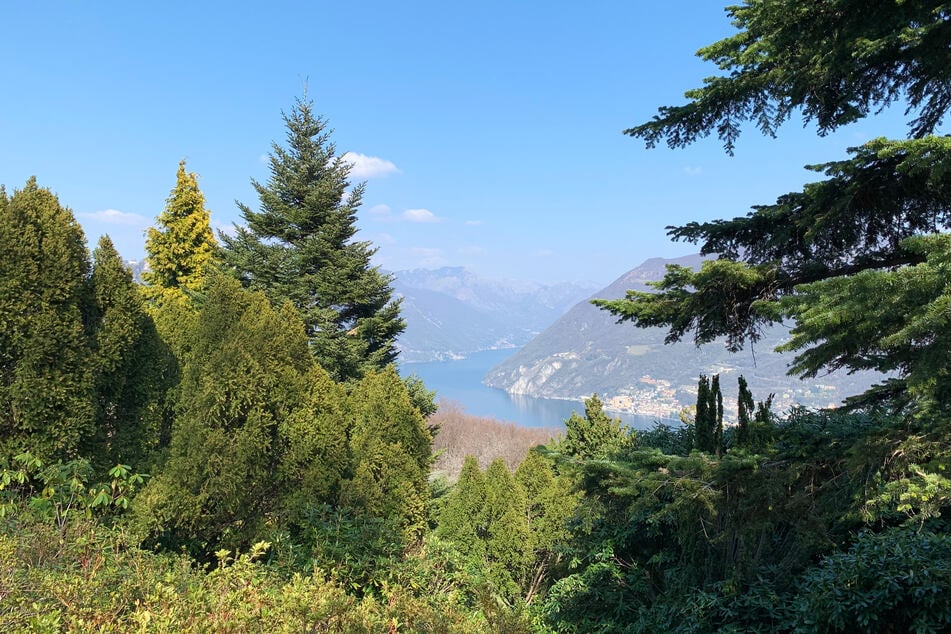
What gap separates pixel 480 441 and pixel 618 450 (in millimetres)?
40871

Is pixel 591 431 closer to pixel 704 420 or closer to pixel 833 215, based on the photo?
pixel 704 420

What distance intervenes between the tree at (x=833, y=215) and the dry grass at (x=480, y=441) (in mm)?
35083

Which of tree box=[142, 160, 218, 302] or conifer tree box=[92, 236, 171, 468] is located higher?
tree box=[142, 160, 218, 302]

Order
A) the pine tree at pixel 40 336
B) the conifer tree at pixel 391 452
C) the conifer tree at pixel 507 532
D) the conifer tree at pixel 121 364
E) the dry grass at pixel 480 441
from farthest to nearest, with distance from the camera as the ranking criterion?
the dry grass at pixel 480 441 < the conifer tree at pixel 507 532 < the conifer tree at pixel 391 452 < the conifer tree at pixel 121 364 < the pine tree at pixel 40 336

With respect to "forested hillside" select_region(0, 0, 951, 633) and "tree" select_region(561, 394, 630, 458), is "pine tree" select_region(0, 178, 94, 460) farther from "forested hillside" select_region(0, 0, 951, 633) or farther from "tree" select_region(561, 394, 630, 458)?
"tree" select_region(561, 394, 630, 458)

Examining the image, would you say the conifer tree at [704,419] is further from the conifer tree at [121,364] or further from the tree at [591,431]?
the tree at [591,431]

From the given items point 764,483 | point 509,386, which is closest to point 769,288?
point 764,483

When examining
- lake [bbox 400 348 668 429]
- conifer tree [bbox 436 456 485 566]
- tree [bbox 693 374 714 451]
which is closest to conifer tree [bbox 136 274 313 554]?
tree [bbox 693 374 714 451]

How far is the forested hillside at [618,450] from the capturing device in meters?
2.98

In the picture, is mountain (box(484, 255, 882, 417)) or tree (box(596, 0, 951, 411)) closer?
tree (box(596, 0, 951, 411))

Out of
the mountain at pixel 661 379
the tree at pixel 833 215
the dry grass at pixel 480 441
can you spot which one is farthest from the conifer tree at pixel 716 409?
the mountain at pixel 661 379

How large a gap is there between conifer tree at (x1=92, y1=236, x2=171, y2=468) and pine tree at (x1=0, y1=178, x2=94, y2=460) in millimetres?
295

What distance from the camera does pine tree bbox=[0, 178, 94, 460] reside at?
5.40 metres

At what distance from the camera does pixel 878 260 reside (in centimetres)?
407
